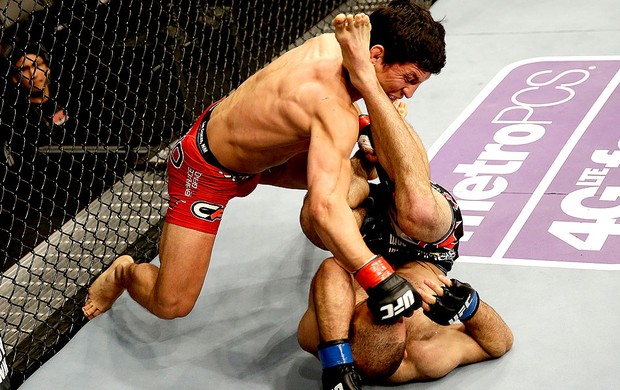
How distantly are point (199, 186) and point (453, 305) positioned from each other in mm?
1028

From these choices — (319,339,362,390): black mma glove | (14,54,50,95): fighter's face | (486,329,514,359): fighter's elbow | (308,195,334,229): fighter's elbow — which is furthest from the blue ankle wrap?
(14,54,50,95): fighter's face

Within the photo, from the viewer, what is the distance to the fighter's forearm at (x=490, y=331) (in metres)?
2.74

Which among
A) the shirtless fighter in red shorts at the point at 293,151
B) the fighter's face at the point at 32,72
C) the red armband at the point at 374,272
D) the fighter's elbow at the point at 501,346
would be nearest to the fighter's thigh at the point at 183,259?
the shirtless fighter in red shorts at the point at 293,151

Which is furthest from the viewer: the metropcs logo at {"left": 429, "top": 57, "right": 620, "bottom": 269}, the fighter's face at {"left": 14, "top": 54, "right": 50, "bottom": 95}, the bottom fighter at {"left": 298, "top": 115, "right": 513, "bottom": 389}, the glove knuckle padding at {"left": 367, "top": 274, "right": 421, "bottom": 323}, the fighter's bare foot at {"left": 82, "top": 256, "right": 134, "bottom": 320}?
the fighter's face at {"left": 14, "top": 54, "right": 50, "bottom": 95}

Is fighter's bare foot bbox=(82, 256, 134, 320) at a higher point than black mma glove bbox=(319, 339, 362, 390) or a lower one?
lower

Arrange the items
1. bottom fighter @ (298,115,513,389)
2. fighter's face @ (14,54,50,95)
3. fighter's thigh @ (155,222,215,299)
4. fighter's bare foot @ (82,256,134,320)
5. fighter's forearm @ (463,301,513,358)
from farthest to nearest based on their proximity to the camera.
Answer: fighter's face @ (14,54,50,95), fighter's bare foot @ (82,256,134,320), fighter's thigh @ (155,222,215,299), fighter's forearm @ (463,301,513,358), bottom fighter @ (298,115,513,389)

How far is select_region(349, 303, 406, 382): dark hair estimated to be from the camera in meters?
2.62

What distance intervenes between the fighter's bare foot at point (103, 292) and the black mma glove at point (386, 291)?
1.26m

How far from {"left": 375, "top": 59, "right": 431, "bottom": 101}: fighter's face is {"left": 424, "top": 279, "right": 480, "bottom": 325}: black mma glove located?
68 centimetres

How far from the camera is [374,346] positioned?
2629 mm

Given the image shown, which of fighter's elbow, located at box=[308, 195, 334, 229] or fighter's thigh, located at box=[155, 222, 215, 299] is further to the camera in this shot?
fighter's thigh, located at box=[155, 222, 215, 299]

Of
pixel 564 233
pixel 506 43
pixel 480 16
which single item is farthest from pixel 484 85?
pixel 564 233

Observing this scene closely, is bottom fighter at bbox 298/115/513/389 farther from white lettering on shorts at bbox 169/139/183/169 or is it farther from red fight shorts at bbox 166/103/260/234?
white lettering on shorts at bbox 169/139/183/169

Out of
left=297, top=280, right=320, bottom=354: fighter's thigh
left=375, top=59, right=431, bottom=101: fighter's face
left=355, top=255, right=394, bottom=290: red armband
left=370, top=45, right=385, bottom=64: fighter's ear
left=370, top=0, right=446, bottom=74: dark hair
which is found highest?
left=370, top=0, right=446, bottom=74: dark hair
